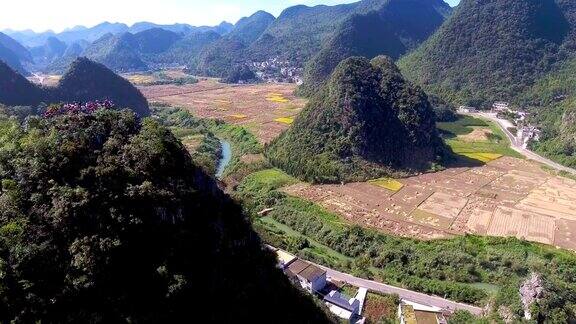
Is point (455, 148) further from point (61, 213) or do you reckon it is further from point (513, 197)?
point (61, 213)

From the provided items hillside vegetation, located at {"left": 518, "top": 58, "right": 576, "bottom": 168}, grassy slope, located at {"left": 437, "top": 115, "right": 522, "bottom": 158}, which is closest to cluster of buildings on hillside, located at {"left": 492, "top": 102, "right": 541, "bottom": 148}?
hillside vegetation, located at {"left": 518, "top": 58, "right": 576, "bottom": 168}

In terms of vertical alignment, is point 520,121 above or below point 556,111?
below

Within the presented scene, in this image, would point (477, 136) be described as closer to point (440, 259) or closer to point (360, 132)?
point (360, 132)

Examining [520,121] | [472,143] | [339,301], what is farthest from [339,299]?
[520,121]

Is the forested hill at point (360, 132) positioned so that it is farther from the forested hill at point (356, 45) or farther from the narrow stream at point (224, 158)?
the forested hill at point (356, 45)

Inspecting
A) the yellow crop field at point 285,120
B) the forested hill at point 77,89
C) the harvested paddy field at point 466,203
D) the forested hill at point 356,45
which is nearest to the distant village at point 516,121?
the harvested paddy field at point 466,203

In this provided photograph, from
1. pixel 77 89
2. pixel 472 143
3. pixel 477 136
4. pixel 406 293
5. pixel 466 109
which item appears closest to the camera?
pixel 406 293
